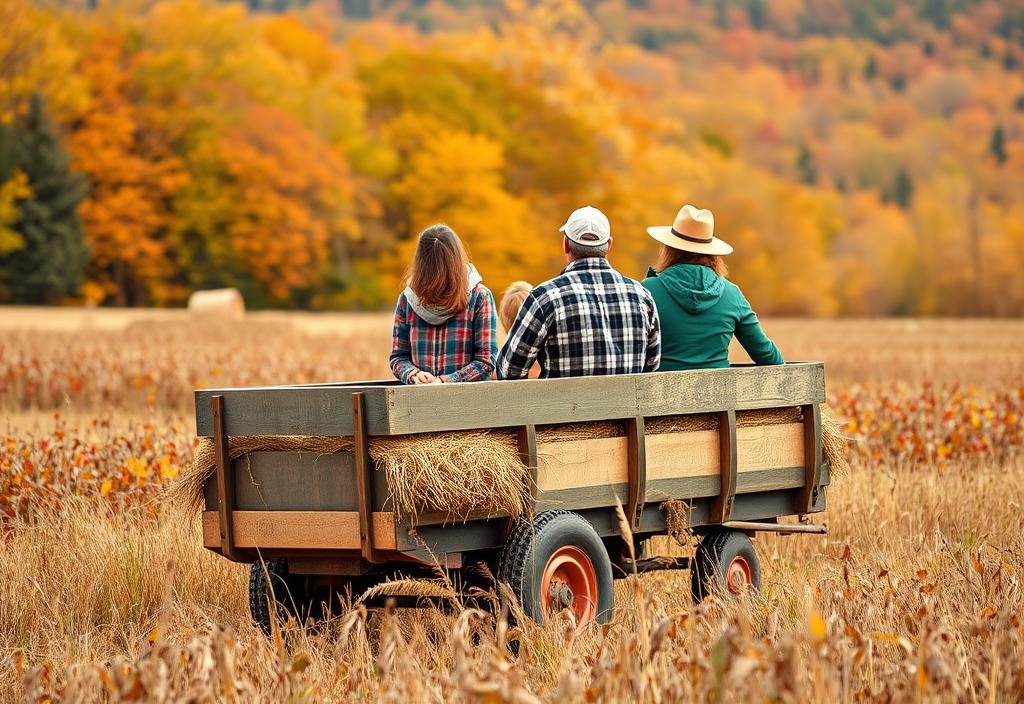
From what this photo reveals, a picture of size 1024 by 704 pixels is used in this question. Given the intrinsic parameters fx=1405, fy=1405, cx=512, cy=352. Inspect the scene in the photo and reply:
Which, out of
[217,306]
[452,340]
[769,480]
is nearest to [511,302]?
[452,340]

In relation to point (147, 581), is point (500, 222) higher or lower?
higher

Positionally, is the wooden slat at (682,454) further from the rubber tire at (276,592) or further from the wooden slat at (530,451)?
the rubber tire at (276,592)

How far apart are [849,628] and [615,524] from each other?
5.83 ft

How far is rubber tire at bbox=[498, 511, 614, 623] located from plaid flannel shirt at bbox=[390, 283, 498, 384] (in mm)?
1227

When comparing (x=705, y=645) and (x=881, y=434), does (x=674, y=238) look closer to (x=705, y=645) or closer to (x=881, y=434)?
(x=705, y=645)

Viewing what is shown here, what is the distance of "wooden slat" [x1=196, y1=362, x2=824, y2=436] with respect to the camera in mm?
5113

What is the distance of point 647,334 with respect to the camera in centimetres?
646

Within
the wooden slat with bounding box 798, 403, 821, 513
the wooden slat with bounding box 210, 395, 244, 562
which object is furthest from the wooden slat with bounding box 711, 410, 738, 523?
the wooden slat with bounding box 210, 395, 244, 562

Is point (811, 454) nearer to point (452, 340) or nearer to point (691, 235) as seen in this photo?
point (691, 235)

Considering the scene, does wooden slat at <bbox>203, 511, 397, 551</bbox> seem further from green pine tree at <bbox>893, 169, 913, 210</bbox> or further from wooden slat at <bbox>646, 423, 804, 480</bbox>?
green pine tree at <bbox>893, 169, 913, 210</bbox>

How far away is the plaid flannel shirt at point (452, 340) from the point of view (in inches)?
259

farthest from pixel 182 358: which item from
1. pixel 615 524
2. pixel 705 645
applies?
pixel 705 645

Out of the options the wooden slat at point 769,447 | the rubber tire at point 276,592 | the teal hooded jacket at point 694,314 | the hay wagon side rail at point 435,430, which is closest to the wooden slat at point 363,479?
the hay wagon side rail at point 435,430

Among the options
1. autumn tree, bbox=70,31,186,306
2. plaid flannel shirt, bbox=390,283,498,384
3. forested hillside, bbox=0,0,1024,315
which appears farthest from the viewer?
autumn tree, bbox=70,31,186,306
